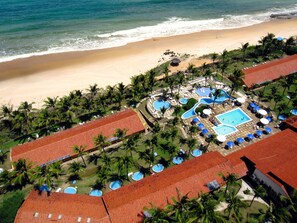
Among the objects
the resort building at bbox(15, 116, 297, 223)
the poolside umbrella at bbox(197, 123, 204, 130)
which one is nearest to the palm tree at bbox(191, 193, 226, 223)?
the resort building at bbox(15, 116, 297, 223)

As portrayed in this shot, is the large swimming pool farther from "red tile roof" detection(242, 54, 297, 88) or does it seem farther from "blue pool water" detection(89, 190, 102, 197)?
"blue pool water" detection(89, 190, 102, 197)

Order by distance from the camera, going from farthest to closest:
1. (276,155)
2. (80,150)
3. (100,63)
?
(100,63)
(80,150)
(276,155)

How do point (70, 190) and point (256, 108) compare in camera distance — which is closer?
point (70, 190)

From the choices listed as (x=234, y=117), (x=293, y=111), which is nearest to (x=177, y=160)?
(x=234, y=117)

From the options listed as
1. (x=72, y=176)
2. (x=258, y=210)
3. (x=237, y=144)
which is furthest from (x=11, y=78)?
(x=258, y=210)

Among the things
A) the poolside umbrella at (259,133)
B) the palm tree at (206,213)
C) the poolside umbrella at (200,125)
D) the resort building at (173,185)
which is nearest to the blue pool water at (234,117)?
the poolside umbrella at (259,133)

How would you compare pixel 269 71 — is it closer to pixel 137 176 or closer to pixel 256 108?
pixel 256 108
